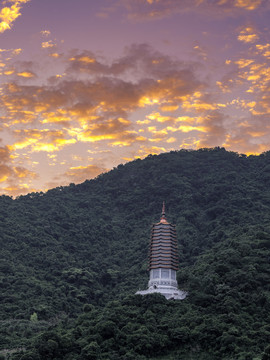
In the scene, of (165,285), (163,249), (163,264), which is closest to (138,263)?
(163,249)

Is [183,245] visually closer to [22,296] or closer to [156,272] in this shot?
[156,272]

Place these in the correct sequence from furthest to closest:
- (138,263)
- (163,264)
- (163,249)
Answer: (138,263) < (163,249) < (163,264)

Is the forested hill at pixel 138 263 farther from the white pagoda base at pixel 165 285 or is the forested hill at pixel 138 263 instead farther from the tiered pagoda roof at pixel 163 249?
the tiered pagoda roof at pixel 163 249

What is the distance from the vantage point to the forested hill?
69625 millimetres

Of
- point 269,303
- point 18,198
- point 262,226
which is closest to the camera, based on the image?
point 269,303

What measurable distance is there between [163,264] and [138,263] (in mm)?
25412

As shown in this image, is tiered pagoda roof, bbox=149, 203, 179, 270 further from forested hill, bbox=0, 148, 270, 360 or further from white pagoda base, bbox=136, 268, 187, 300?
forested hill, bbox=0, 148, 270, 360

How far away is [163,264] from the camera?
9144cm

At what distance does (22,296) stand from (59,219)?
40.0m

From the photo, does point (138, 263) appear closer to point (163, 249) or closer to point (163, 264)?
point (163, 249)

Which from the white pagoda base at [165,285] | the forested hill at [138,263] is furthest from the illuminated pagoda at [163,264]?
the forested hill at [138,263]

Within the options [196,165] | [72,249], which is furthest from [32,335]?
[196,165]

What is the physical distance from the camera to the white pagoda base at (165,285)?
85250 millimetres

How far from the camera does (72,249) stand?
124188 millimetres
